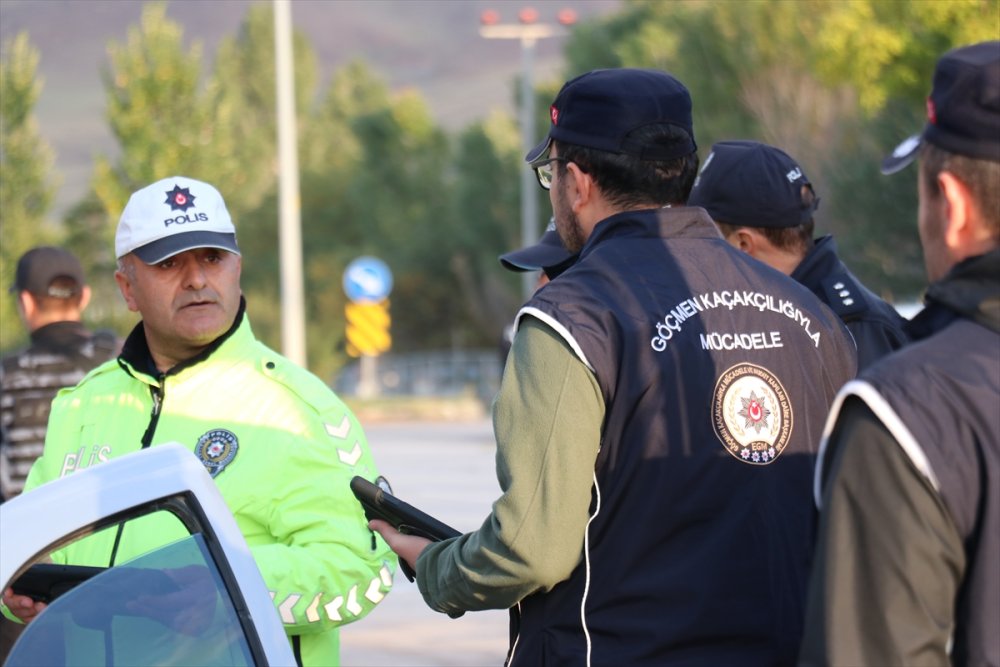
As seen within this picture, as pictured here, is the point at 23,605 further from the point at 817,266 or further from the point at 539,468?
the point at 817,266

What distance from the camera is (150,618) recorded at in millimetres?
2314

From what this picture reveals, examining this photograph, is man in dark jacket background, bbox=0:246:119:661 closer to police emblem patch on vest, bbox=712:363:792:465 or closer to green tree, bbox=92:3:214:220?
police emblem patch on vest, bbox=712:363:792:465

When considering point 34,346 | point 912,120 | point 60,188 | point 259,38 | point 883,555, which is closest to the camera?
point 883,555

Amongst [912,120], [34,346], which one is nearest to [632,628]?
[34,346]

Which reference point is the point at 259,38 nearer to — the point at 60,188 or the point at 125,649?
the point at 60,188

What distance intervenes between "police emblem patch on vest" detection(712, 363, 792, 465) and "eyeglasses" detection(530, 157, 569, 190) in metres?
0.53

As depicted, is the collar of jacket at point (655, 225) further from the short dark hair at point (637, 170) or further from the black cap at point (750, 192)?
the black cap at point (750, 192)

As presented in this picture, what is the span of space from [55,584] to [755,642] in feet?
3.73

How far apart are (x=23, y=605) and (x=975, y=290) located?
4.89ft

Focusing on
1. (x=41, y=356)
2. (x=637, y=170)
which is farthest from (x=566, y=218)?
(x=41, y=356)

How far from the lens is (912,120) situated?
74.5 ft

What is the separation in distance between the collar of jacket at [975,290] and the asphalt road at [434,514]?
541 cm

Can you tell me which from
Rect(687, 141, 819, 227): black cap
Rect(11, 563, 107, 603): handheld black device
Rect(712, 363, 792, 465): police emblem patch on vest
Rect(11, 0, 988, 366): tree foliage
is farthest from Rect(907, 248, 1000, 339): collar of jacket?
Rect(11, 0, 988, 366): tree foliage

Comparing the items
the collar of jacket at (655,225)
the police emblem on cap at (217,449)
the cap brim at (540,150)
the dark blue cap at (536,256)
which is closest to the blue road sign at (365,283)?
the dark blue cap at (536,256)
